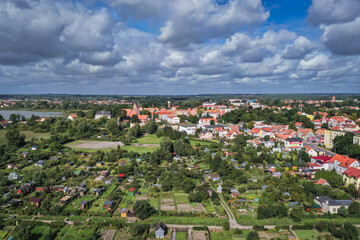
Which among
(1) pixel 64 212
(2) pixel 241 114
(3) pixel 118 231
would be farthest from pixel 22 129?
(2) pixel 241 114

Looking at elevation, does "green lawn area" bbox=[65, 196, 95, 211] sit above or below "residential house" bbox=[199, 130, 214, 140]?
below

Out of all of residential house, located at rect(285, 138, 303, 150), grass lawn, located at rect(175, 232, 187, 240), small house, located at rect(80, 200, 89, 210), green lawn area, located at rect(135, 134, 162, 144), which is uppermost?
residential house, located at rect(285, 138, 303, 150)

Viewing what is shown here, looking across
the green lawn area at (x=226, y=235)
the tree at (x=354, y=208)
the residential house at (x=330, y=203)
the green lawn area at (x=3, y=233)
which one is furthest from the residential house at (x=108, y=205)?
the tree at (x=354, y=208)

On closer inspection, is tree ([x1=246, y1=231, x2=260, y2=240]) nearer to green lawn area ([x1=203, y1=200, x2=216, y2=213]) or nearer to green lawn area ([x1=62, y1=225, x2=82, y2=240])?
green lawn area ([x1=203, y1=200, x2=216, y2=213])

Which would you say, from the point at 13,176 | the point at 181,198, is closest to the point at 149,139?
the point at 13,176

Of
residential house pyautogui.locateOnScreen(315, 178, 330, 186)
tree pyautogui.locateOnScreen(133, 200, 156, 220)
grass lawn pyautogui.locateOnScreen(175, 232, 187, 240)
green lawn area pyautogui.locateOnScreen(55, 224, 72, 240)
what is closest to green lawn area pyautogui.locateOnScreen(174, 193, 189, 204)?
tree pyautogui.locateOnScreen(133, 200, 156, 220)

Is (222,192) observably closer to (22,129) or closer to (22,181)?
(22,181)

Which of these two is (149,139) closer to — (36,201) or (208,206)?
(36,201)
